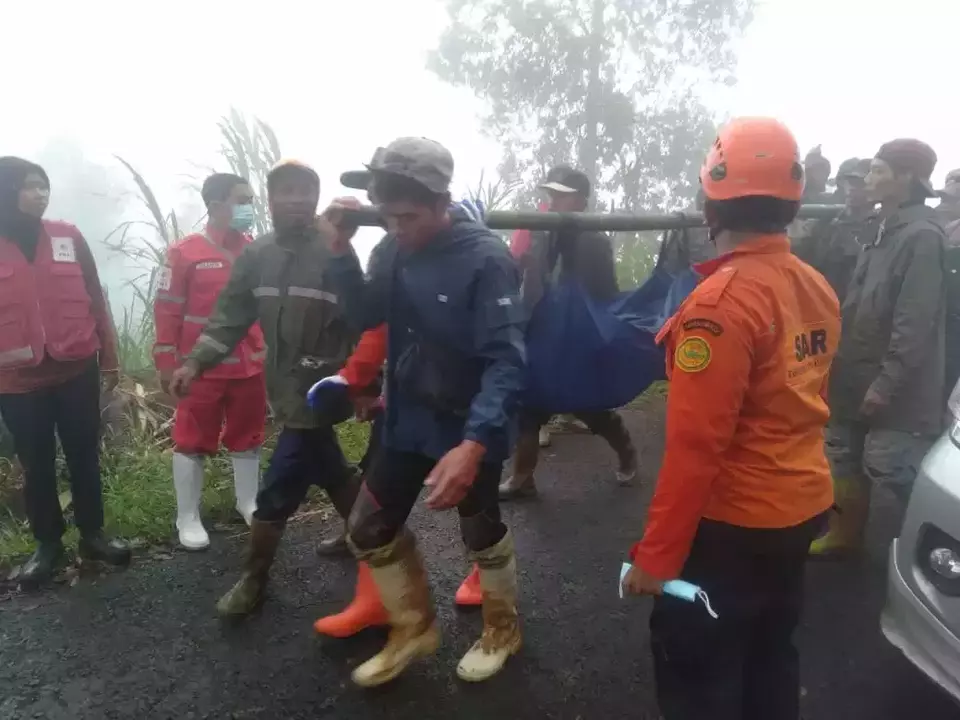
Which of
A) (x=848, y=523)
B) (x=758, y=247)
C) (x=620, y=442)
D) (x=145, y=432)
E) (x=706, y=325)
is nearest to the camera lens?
(x=706, y=325)

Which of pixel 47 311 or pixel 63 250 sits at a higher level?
pixel 63 250

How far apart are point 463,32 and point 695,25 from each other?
4468 millimetres

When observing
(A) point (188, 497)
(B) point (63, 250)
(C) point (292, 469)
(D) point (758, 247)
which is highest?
(D) point (758, 247)

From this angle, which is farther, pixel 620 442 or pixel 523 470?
pixel 620 442

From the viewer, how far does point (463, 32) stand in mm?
13812

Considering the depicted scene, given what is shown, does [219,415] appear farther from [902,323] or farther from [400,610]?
[902,323]

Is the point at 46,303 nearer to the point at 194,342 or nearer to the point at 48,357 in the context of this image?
the point at 48,357

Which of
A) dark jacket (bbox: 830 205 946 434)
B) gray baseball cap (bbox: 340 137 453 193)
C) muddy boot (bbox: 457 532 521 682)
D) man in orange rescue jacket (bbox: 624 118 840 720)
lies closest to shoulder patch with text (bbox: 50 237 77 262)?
gray baseball cap (bbox: 340 137 453 193)

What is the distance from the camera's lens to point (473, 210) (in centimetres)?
262

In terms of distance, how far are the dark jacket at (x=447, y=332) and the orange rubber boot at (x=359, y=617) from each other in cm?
87

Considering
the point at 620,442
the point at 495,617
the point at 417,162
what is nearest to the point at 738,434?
the point at 417,162

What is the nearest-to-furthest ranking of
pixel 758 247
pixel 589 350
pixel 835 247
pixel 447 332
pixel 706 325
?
1. pixel 706 325
2. pixel 758 247
3. pixel 447 332
4. pixel 589 350
5. pixel 835 247

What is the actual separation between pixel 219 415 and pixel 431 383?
209cm

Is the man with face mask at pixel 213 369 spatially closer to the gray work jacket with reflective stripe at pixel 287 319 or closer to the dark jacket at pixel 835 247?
the gray work jacket with reflective stripe at pixel 287 319
